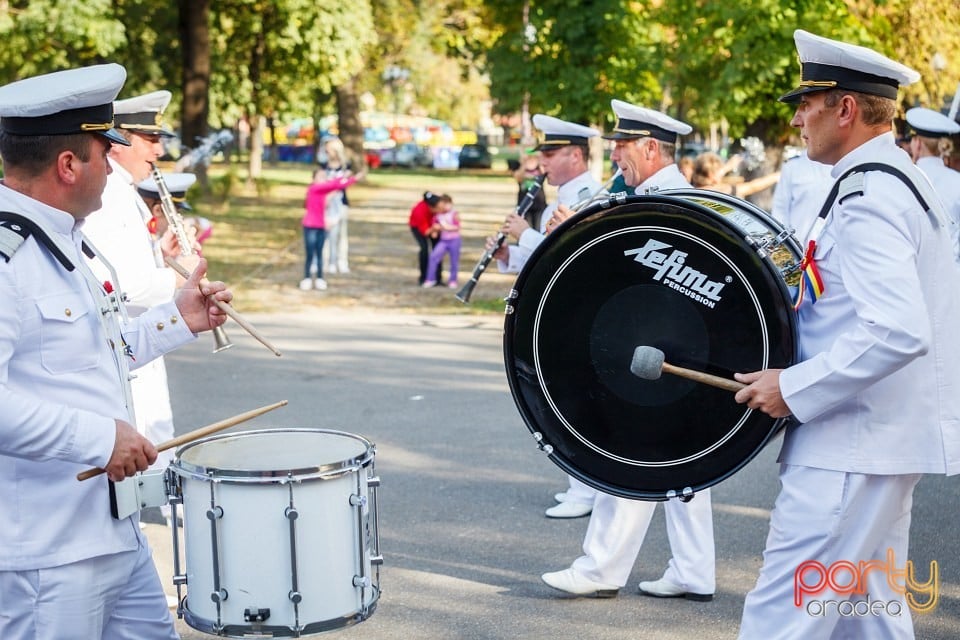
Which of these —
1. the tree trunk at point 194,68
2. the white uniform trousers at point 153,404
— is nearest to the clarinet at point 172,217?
the white uniform trousers at point 153,404

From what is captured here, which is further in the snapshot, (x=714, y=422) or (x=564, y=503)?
(x=564, y=503)

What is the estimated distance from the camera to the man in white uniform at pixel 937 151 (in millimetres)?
7250

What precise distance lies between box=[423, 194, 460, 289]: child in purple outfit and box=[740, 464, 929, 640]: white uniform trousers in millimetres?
12405

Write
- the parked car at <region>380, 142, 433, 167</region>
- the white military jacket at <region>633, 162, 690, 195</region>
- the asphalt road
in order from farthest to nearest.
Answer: the parked car at <region>380, 142, 433, 167</region>
the white military jacket at <region>633, 162, 690, 195</region>
the asphalt road

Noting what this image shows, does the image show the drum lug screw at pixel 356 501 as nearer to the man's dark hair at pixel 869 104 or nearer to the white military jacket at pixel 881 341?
the white military jacket at pixel 881 341

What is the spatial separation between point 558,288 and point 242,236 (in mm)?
20350

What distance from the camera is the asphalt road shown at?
492 centimetres

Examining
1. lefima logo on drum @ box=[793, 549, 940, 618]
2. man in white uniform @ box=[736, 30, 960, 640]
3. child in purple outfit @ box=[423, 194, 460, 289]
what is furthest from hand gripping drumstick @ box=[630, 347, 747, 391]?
child in purple outfit @ box=[423, 194, 460, 289]

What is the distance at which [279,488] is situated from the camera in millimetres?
3254

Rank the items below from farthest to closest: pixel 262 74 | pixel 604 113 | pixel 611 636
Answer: pixel 262 74
pixel 604 113
pixel 611 636

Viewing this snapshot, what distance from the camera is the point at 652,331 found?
3.42 meters

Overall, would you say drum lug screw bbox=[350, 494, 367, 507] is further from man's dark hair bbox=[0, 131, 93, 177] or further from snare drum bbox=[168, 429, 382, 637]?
man's dark hair bbox=[0, 131, 93, 177]

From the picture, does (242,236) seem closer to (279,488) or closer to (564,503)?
(564,503)

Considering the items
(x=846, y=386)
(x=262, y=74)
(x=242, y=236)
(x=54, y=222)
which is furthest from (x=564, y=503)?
(x=262, y=74)
